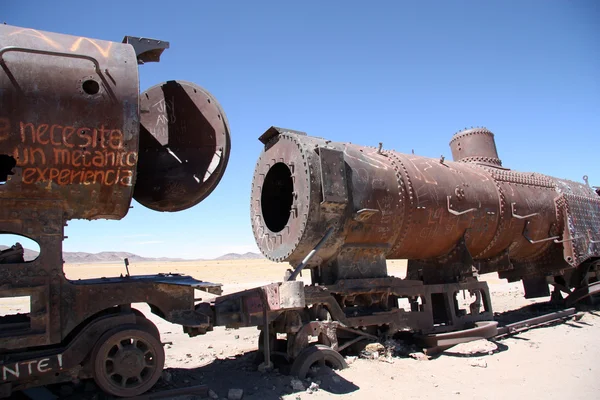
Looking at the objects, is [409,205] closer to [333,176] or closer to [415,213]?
[415,213]

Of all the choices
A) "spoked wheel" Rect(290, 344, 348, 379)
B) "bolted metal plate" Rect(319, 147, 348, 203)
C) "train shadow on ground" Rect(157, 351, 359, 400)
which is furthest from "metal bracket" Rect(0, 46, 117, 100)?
"spoked wheel" Rect(290, 344, 348, 379)

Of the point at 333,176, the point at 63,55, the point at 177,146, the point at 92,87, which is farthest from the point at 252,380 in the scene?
the point at 63,55

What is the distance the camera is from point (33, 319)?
12.9 ft

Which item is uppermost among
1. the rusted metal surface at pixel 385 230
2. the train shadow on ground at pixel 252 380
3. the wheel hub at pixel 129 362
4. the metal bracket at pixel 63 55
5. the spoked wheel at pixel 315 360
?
the metal bracket at pixel 63 55

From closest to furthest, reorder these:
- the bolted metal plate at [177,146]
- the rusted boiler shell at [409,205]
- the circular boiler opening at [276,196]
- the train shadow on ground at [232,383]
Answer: the train shadow on ground at [232,383]
the bolted metal plate at [177,146]
the rusted boiler shell at [409,205]
the circular boiler opening at [276,196]

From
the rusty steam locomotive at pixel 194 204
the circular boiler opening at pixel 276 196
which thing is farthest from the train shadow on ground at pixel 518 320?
the circular boiler opening at pixel 276 196

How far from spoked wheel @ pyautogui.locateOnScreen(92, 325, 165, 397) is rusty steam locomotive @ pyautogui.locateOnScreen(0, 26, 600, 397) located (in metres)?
0.02

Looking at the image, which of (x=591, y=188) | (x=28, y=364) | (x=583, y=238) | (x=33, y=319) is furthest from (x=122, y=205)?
(x=591, y=188)

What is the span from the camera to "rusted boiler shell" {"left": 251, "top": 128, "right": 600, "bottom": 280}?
6383 mm

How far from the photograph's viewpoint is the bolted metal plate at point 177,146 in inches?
217

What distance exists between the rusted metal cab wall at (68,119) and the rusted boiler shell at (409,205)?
8.95 ft

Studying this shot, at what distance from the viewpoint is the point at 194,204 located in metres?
5.61

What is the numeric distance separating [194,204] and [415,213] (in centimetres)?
366

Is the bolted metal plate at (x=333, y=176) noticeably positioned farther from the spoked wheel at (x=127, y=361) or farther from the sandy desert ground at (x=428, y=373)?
the spoked wheel at (x=127, y=361)
